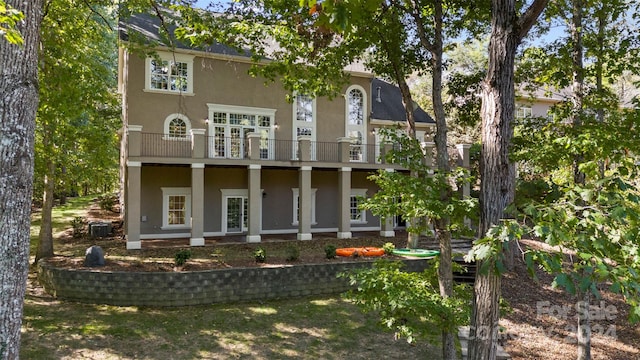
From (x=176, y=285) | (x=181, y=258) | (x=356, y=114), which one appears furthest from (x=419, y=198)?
(x=356, y=114)

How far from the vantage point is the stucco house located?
51.0 feet

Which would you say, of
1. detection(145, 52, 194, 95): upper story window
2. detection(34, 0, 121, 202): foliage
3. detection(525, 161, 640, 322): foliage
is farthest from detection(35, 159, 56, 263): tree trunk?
detection(525, 161, 640, 322): foliage

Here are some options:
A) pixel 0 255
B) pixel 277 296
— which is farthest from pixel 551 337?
pixel 0 255

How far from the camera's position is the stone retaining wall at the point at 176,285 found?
10484mm

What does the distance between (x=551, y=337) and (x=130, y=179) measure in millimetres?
13900

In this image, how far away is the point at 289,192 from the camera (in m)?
19.2

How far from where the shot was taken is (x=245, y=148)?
1764 centimetres

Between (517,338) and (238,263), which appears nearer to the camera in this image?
(517,338)

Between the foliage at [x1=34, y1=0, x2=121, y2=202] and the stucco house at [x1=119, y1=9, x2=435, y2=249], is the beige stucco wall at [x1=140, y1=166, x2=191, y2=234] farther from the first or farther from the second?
the foliage at [x1=34, y1=0, x2=121, y2=202]

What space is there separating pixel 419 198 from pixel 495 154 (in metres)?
1.86

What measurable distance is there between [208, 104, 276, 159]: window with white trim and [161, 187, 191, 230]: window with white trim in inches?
84.6

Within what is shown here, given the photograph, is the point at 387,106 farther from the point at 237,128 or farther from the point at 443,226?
the point at 443,226

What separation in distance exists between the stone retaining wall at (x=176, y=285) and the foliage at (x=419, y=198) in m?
5.91

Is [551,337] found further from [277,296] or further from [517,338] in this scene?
[277,296]
